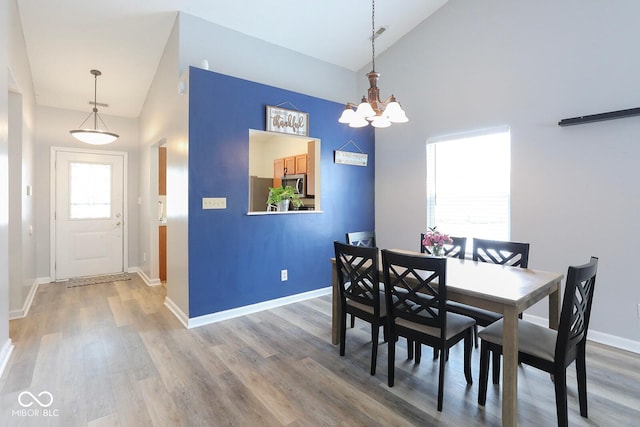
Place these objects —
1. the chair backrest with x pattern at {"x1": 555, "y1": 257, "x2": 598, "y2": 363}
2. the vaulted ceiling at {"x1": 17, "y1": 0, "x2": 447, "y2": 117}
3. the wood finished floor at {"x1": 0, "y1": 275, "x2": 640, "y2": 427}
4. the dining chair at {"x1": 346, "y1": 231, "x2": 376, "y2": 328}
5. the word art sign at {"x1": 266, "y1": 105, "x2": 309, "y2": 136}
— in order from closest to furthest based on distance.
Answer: the chair backrest with x pattern at {"x1": 555, "y1": 257, "x2": 598, "y2": 363} → the wood finished floor at {"x1": 0, "y1": 275, "x2": 640, "y2": 427} → the dining chair at {"x1": 346, "y1": 231, "x2": 376, "y2": 328} → the vaulted ceiling at {"x1": 17, "y1": 0, "x2": 447, "y2": 117} → the word art sign at {"x1": 266, "y1": 105, "x2": 309, "y2": 136}

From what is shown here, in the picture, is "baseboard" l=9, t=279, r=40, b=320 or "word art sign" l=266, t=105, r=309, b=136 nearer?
"baseboard" l=9, t=279, r=40, b=320

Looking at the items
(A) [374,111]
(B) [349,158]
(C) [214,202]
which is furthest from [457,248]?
(C) [214,202]

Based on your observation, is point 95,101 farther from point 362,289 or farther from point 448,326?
point 448,326

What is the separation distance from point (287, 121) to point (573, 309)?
10.6ft

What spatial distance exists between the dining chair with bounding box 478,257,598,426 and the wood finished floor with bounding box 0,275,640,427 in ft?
0.83

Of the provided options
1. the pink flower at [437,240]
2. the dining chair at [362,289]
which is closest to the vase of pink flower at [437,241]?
the pink flower at [437,240]

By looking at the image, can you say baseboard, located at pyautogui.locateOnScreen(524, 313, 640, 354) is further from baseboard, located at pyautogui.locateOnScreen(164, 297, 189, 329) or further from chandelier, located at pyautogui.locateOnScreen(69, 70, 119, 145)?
chandelier, located at pyautogui.locateOnScreen(69, 70, 119, 145)

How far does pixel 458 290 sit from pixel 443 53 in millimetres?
3350

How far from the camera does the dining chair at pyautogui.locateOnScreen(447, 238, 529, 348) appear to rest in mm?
2355

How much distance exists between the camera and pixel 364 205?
4766mm

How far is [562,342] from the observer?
1.62m

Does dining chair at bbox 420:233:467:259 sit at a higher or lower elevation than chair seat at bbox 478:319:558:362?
higher

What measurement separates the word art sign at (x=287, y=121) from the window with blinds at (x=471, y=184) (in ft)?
5.54

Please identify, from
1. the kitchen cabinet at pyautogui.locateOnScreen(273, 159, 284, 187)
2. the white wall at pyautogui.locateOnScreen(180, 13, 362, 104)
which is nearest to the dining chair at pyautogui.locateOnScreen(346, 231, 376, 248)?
the white wall at pyautogui.locateOnScreen(180, 13, 362, 104)
